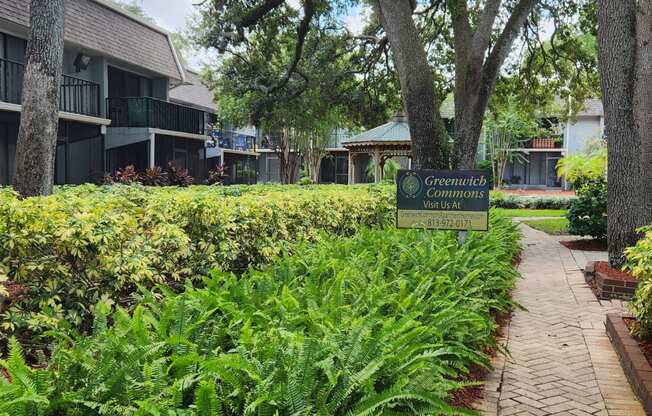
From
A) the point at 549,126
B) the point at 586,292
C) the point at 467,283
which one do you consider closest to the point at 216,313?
the point at 467,283

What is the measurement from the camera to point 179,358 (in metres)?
2.68

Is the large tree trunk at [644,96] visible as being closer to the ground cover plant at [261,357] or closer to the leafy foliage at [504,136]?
the ground cover plant at [261,357]

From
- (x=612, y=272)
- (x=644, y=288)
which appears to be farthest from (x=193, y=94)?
(x=644, y=288)

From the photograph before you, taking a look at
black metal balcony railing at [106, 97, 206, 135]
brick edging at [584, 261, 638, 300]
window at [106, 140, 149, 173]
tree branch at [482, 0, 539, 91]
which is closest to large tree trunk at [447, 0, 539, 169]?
tree branch at [482, 0, 539, 91]

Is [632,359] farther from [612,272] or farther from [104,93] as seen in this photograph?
[104,93]

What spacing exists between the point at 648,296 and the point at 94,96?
59.1 ft

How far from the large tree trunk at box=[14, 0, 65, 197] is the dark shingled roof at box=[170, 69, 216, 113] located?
67.2 feet

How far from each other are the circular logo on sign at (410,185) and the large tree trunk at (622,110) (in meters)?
2.57

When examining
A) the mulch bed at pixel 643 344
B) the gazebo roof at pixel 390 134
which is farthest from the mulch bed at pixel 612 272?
the gazebo roof at pixel 390 134

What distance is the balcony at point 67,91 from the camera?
1505 centimetres

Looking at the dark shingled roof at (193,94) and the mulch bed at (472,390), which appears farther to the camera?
the dark shingled roof at (193,94)

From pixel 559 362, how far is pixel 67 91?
1686cm

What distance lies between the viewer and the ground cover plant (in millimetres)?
2402

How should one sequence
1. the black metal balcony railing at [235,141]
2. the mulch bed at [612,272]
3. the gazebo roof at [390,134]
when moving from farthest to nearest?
the black metal balcony railing at [235,141]
the gazebo roof at [390,134]
the mulch bed at [612,272]
